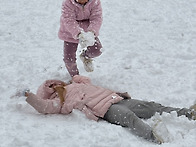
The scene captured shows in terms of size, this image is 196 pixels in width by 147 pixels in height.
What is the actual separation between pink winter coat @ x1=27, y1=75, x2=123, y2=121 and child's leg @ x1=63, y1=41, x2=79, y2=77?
2.73ft

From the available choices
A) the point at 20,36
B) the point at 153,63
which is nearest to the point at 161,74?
the point at 153,63

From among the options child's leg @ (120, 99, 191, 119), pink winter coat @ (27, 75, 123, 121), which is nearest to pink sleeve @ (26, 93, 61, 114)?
Answer: pink winter coat @ (27, 75, 123, 121)

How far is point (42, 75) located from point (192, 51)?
275cm

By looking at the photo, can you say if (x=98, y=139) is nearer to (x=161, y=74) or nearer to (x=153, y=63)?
(x=161, y=74)

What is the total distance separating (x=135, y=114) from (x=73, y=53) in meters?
1.78

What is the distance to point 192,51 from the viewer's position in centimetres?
633

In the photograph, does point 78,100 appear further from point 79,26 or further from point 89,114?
point 79,26

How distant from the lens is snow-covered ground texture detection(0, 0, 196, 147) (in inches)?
137

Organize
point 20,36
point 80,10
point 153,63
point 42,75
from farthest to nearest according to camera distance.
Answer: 1. point 20,36
2. point 153,63
3. point 42,75
4. point 80,10

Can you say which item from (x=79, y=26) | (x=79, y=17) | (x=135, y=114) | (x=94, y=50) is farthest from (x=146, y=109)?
(x=79, y=17)

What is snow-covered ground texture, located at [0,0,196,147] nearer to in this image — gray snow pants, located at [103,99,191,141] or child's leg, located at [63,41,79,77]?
gray snow pants, located at [103,99,191,141]

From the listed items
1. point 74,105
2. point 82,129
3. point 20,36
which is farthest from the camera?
point 20,36

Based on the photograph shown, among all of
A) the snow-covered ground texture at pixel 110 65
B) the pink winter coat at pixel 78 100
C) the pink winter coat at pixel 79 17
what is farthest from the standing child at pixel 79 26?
the pink winter coat at pixel 78 100

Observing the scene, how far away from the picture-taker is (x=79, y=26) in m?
5.30
